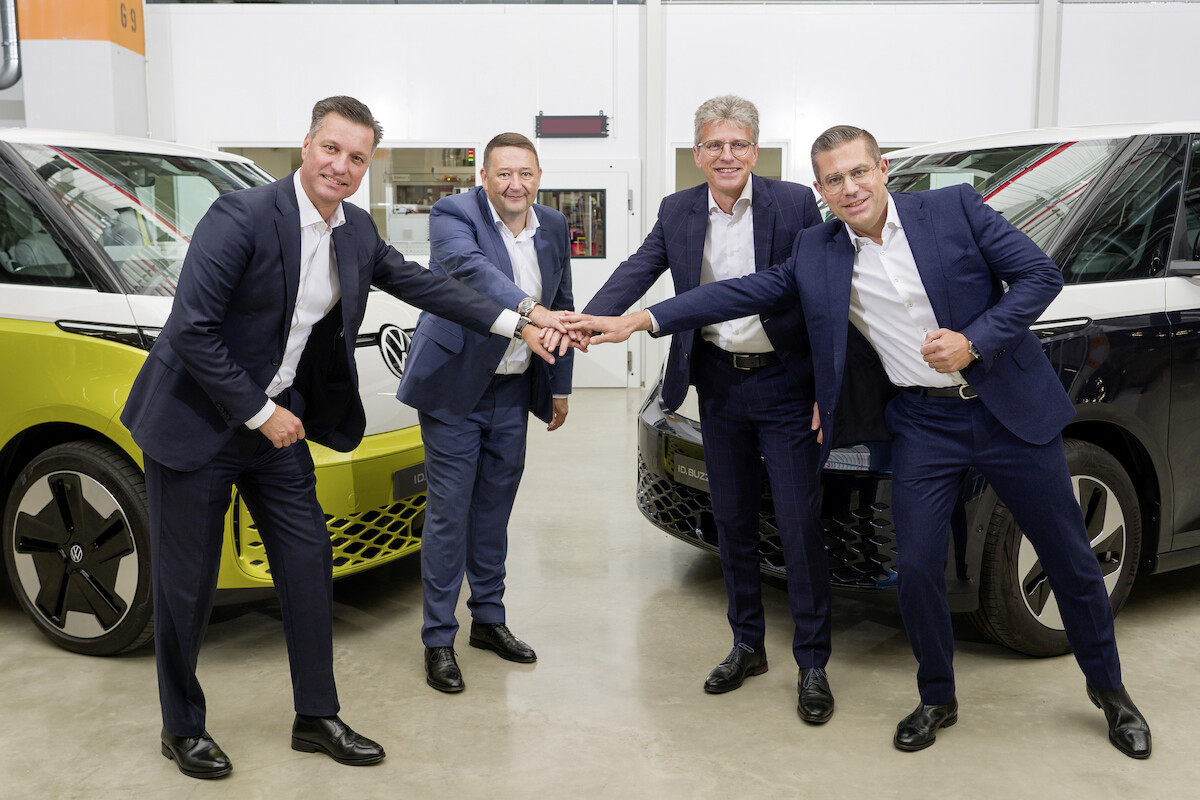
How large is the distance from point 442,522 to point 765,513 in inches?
40.0

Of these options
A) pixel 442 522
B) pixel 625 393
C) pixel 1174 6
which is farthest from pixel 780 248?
pixel 1174 6

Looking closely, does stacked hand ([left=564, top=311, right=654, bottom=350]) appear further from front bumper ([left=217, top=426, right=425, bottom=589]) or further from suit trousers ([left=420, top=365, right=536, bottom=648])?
front bumper ([left=217, top=426, right=425, bottom=589])

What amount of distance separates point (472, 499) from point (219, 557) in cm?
97

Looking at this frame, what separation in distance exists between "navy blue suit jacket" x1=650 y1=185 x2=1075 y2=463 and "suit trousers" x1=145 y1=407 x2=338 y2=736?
1242 millimetres

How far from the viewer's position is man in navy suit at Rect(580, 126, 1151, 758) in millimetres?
2576

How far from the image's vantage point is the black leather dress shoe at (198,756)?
100 inches

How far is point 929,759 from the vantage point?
8.61 ft

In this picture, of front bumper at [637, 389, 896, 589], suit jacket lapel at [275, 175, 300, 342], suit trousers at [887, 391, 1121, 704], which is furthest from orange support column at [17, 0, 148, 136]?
suit trousers at [887, 391, 1121, 704]

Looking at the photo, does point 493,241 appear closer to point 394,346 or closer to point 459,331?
point 459,331

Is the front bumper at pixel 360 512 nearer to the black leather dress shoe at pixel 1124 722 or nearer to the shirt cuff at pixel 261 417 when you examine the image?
the shirt cuff at pixel 261 417

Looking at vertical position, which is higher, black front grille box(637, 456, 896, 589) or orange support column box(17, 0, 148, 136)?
orange support column box(17, 0, 148, 136)

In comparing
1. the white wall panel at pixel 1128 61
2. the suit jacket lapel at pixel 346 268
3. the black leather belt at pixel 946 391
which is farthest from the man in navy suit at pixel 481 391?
the white wall panel at pixel 1128 61

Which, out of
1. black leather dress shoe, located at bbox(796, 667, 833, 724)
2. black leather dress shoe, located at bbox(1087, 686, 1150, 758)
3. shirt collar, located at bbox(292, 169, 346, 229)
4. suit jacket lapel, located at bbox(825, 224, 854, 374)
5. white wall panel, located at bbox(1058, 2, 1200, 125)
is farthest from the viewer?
white wall panel, located at bbox(1058, 2, 1200, 125)

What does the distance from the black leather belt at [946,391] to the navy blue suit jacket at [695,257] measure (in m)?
0.34
